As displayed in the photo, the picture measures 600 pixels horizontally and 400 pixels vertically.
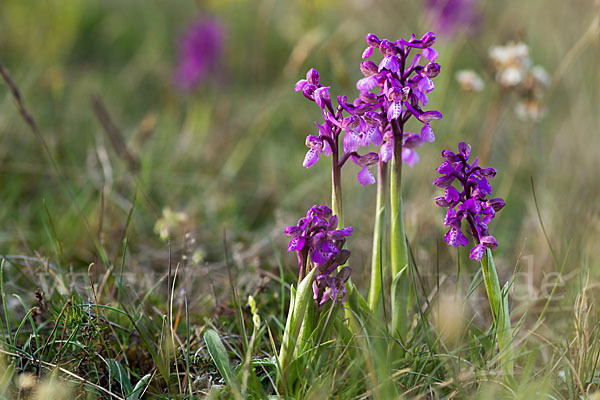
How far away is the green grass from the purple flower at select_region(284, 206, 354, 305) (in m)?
0.13

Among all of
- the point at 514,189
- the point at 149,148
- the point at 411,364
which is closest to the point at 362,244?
the point at 411,364

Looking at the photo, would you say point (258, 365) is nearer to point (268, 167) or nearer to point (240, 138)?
point (268, 167)

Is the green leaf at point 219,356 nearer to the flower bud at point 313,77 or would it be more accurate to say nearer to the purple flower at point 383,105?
the purple flower at point 383,105

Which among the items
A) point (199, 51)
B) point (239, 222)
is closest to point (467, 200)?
point (239, 222)

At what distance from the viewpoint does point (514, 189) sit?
336cm

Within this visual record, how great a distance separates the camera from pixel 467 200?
1268 mm

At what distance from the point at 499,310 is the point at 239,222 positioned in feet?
5.30

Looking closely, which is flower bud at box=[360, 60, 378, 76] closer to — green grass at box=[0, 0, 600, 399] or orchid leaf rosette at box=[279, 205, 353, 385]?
orchid leaf rosette at box=[279, 205, 353, 385]

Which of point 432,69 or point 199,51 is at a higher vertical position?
point 199,51

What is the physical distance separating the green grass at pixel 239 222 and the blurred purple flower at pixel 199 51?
0.44 ft

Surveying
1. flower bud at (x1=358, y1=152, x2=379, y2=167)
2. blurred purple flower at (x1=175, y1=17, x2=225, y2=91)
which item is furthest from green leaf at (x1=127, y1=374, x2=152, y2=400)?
blurred purple flower at (x1=175, y1=17, x2=225, y2=91)

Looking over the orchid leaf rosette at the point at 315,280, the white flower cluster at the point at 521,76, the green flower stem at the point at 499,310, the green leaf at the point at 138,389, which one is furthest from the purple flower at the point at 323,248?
the white flower cluster at the point at 521,76

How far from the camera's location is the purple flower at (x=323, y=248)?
125cm

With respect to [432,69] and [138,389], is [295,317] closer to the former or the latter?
[138,389]
